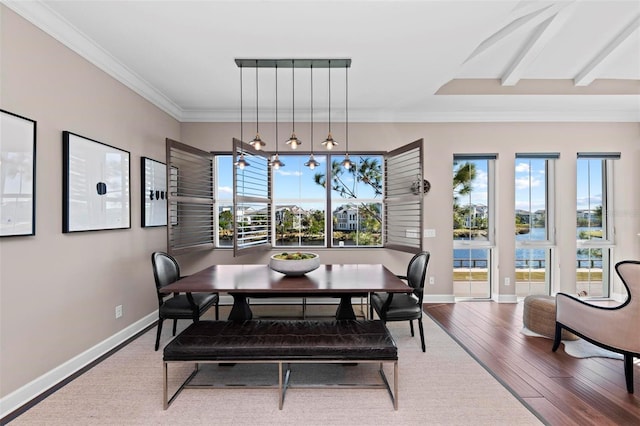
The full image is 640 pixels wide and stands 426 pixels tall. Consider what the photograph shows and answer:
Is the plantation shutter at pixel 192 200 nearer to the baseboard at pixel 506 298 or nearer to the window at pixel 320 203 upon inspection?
the window at pixel 320 203

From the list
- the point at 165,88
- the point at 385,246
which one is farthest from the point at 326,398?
the point at 165,88

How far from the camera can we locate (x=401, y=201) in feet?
12.9

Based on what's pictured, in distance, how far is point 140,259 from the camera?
3293 mm

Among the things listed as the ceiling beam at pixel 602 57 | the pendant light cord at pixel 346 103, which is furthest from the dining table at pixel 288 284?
the ceiling beam at pixel 602 57

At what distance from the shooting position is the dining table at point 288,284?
229 centimetres

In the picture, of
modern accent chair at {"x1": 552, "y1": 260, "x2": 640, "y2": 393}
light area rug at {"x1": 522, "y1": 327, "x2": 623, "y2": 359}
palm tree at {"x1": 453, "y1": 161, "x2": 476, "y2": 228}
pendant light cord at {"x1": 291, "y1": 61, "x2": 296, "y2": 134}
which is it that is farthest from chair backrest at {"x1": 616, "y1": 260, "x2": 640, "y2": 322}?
pendant light cord at {"x1": 291, "y1": 61, "x2": 296, "y2": 134}

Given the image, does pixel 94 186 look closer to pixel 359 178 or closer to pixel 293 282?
pixel 293 282

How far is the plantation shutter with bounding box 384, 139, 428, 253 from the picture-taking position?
4016mm

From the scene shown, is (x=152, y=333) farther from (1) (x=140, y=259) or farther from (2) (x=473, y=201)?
(2) (x=473, y=201)

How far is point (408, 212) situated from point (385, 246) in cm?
61

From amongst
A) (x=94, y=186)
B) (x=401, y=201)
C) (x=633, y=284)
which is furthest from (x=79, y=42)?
(x=633, y=284)

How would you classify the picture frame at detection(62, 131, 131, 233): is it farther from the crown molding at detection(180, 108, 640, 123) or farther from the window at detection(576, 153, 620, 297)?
the window at detection(576, 153, 620, 297)

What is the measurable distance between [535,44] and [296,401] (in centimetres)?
407

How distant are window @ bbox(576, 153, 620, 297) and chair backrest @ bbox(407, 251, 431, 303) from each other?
319 cm
